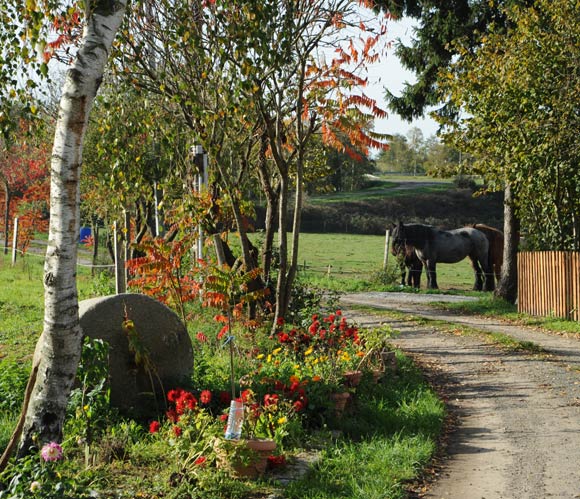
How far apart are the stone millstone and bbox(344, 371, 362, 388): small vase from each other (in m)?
1.99

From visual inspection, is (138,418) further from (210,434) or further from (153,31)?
(153,31)

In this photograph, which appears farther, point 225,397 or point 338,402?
point 338,402

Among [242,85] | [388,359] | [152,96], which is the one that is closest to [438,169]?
[152,96]

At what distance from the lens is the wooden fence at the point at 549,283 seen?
61.9 feet

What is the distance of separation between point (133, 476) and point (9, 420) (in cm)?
232

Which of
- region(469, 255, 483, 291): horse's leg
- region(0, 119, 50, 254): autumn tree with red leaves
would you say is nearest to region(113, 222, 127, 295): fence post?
region(0, 119, 50, 254): autumn tree with red leaves

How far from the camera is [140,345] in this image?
323 inches

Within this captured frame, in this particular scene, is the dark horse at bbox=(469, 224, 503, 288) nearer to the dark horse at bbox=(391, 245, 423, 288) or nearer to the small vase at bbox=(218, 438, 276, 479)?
the dark horse at bbox=(391, 245, 423, 288)

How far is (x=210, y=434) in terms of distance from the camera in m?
6.75

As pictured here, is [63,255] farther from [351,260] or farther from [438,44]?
[351,260]

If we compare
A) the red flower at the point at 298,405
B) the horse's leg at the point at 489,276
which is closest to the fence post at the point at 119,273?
the red flower at the point at 298,405

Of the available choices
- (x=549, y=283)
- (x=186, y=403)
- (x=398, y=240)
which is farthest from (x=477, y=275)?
(x=186, y=403)

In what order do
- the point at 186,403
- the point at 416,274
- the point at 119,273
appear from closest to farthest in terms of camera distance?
1. the point at 186,403
2. the point at 119,273
3. the point at 416,274

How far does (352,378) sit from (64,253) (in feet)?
16.4
